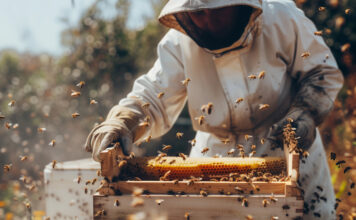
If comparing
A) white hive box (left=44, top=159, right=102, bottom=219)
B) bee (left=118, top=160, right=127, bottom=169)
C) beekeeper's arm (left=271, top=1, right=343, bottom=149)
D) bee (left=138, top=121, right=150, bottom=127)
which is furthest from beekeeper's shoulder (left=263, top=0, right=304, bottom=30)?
white hive box (left=44, top=159, right=102, bottom=219)

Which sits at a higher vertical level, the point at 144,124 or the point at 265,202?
the point at 144,124

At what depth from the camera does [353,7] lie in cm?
856

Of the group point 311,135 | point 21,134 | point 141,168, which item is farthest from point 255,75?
point 21,134

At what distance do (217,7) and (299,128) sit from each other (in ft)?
2.73

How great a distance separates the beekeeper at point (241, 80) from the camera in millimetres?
2879

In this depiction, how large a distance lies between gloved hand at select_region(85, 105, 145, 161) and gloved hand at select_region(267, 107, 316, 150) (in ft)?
2.67

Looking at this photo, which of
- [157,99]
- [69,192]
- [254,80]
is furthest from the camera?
[69,192]

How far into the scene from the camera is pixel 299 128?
2.63 m

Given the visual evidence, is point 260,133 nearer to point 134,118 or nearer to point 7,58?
point 134,118

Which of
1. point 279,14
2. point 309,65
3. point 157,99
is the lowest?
point 157,99

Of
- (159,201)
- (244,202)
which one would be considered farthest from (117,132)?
(244,202)

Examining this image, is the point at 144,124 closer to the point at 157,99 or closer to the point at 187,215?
the point at 157,99

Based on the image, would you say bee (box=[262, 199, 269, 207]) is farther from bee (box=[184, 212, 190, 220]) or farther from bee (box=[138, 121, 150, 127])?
bee (box=[138, 121, 150, 127])

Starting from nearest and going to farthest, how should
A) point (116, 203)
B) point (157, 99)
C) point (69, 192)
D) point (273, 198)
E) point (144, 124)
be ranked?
point (273, 198) < point (116, 203) < point (144, 124) < point (157, 99) < point (69, 192)
